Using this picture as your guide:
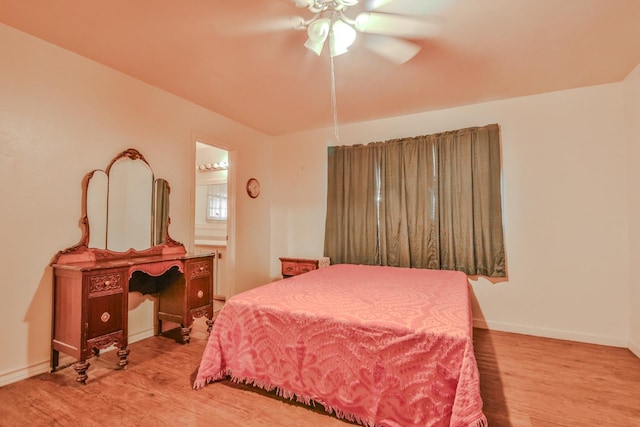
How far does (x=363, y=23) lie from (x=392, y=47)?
40cm

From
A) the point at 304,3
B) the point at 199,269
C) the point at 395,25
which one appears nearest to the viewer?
the point at 304,3

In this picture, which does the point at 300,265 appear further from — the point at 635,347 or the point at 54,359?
the point at 635,347

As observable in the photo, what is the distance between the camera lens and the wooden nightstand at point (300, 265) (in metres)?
4.02

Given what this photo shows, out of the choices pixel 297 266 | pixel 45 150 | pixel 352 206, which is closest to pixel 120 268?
pixel 45 150

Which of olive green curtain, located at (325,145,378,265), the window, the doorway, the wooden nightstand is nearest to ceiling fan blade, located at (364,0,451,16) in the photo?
olive green curtain, located at (325,145,378,265)

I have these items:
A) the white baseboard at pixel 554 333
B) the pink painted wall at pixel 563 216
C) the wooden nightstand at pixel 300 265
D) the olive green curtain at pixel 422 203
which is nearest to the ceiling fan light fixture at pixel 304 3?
the olive green curtain at pixel 422 203

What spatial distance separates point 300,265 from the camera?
408 cm

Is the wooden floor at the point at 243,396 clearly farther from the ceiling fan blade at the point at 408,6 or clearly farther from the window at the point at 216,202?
the window at the point at 216,202

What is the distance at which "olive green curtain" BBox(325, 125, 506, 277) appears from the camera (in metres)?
3.25

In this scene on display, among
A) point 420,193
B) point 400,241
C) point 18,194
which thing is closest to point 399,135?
point 420,193

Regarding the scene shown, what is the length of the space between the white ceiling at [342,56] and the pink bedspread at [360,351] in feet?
6.05

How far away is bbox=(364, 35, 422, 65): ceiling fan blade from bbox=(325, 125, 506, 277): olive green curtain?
4.63 feet

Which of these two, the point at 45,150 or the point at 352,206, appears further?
the point at 352,206

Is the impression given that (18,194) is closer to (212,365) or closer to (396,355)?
(212,365)
